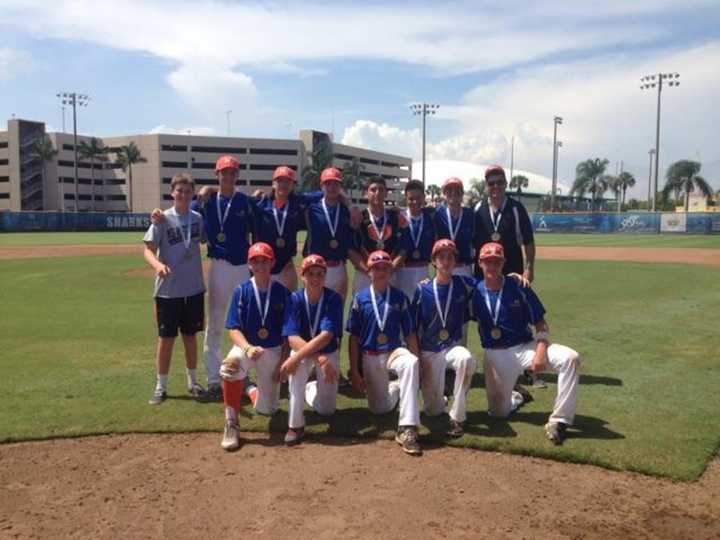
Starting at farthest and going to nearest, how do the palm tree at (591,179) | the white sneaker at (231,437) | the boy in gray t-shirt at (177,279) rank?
the palm tree at (591,179) → the boy in gray t-shirt at (177,279) → the white sneaker at (231,437)

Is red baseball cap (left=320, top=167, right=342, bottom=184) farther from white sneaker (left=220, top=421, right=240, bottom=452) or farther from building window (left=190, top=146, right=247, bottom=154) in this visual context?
building window (left=190, top=146, right=247, bottom=154)

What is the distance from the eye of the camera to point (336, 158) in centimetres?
10181

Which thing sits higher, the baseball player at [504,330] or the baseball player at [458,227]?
the baseball player at [458,227]

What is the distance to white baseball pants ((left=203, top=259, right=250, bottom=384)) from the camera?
6477mm

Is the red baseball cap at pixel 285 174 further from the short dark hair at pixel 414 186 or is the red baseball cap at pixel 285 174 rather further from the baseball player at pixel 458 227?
the baseball player at pixel 458 227

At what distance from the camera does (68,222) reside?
54.6 m

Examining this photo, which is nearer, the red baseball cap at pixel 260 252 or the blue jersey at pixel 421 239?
the red baseball cap at pixel 260 252

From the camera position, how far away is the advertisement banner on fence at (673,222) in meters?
45.7

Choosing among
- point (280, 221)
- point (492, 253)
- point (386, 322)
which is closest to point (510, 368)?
point (492, 253)

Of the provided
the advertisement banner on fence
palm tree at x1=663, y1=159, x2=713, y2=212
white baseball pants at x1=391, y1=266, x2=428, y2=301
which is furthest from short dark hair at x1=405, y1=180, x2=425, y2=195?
palm tree at x1=663, y1=159, x2=713, y2=212

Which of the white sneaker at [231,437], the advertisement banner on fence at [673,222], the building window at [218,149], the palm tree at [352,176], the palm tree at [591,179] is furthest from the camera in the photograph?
the building window at [218,149]

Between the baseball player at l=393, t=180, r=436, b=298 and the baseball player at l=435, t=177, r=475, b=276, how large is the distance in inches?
3.9

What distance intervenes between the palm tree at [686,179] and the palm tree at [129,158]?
6560cm

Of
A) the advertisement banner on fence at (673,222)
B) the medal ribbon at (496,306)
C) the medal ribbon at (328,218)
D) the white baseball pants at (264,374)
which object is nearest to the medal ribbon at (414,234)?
the medal ribbon at (328,218)
